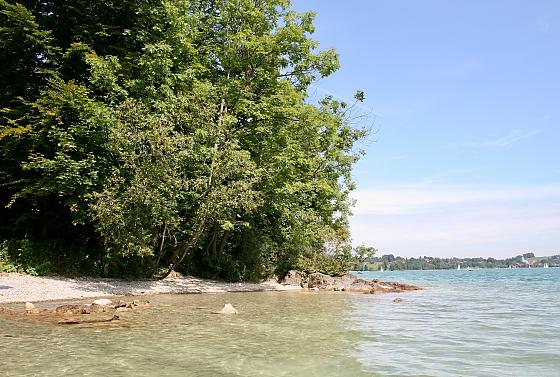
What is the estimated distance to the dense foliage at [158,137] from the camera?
20734 mm

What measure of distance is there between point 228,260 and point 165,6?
1516 centimetres

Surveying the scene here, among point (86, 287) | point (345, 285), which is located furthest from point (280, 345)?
point (345, 285)

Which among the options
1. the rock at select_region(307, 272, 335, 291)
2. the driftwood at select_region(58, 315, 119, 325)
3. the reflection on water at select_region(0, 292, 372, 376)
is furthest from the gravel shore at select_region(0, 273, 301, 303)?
the rock at select_region(307, 272, 335, 291)

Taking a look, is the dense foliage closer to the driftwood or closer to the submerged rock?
the submerged rock

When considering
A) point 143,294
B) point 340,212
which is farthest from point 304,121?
point 143,294

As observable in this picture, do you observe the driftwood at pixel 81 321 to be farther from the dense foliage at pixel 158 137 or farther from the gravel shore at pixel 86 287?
the dense foliage at pixel 158 137

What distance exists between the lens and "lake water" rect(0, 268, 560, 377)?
7.77 m

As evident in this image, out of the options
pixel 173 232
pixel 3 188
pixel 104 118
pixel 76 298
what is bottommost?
pixel 76 298

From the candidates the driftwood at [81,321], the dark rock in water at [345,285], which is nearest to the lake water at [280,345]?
the driftwood at [81,321]

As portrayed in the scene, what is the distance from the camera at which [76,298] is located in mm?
17297

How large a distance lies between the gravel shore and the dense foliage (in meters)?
1.46

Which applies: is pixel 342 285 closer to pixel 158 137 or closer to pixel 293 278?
pixel 293 278

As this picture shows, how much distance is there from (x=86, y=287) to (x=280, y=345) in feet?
41.4

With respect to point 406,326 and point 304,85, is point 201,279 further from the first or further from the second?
point 406,326
